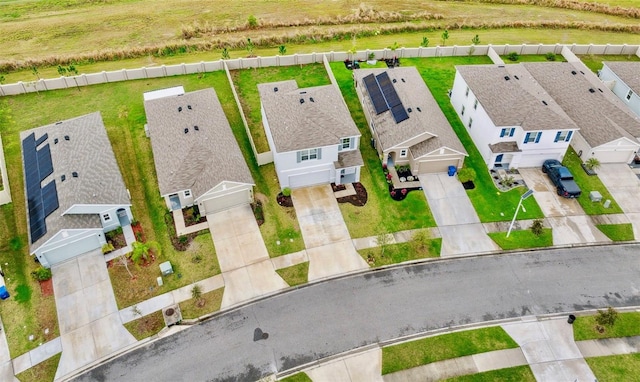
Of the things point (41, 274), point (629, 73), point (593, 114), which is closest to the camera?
point (41, 274)

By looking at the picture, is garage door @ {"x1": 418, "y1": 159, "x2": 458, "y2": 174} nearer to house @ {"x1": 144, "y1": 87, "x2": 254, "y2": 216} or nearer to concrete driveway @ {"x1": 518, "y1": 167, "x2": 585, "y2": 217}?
concrete driveway @ {"x1": 518, "y1": 167, "x2": 585, "y2": 217}

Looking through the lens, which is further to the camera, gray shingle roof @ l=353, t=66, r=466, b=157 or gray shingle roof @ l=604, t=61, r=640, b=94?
gray shingle roof @ l=604, t=61, r=640, b=94

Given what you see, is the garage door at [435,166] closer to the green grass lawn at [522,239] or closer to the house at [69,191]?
the green grass lawn at [522,239]

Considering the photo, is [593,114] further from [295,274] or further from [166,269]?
[166,269]

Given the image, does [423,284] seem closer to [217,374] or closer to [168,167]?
[217,374]

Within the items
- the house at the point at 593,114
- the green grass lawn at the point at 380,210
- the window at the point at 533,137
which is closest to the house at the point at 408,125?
the green grass lawn at the point at 380,210

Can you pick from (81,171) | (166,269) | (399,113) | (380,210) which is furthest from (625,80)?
(81,171)

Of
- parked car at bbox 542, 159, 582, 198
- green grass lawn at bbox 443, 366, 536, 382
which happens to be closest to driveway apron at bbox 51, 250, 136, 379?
green grass lawn at bbox 443, 366, 536, 382
